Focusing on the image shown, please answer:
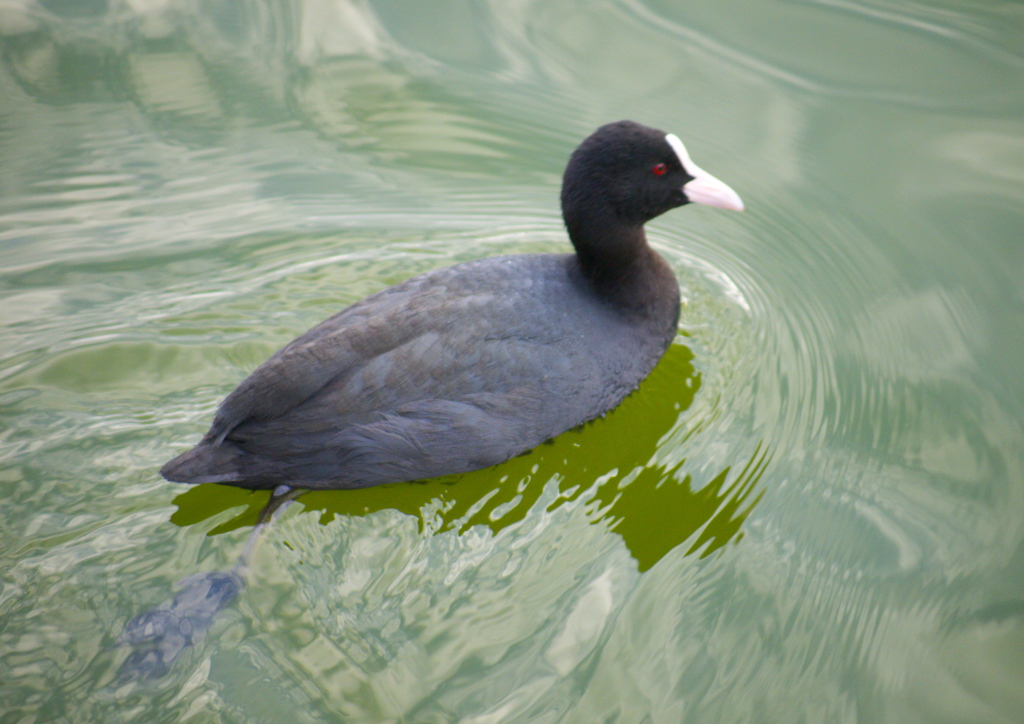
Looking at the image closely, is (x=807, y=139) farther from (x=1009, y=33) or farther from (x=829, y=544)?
(x=829, y=544)

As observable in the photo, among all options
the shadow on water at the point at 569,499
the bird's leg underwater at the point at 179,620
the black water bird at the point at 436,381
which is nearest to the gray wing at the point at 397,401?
the black water bird at the point at 436,381

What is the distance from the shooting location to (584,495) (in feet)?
10.2

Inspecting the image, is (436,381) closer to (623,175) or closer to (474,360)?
(474,360)

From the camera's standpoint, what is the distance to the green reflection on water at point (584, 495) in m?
2.98

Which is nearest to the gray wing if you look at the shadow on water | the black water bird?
the black water bird

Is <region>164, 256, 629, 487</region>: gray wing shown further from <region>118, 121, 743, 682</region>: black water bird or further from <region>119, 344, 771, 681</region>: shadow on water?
<region>119, 344, 771, 681</region>: shadow on water

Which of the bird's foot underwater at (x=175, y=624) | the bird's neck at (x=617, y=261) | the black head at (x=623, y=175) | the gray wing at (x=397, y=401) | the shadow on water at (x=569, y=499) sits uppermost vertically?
the black head at (x=623, y=175)

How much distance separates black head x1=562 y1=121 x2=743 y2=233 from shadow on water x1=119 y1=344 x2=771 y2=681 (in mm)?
835

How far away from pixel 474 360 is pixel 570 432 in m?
0.60

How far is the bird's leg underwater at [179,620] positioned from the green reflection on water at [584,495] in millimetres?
209

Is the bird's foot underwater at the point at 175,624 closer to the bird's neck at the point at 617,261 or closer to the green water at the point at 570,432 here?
the green water at the point at 570,432

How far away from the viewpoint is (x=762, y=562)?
9.46 ft

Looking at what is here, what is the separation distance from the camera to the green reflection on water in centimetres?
298

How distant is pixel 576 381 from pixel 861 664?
1263mm
